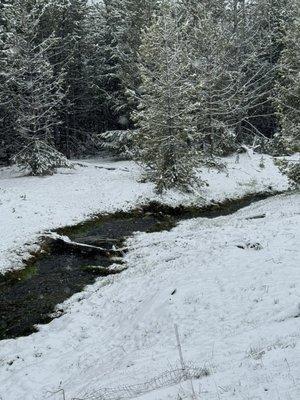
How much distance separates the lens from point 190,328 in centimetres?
1092

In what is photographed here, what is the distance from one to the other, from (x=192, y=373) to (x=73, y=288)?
9310mm

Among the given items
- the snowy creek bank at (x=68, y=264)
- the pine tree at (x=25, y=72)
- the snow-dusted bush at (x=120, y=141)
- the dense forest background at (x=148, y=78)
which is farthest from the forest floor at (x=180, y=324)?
the snow-dusted bush at (x=120, y=141)

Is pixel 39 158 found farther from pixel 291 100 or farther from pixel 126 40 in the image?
pixel 291 100

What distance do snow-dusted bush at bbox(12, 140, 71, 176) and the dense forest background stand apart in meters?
0.14

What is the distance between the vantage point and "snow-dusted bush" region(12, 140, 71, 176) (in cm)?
3114

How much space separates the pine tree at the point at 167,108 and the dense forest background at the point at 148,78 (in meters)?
0.07

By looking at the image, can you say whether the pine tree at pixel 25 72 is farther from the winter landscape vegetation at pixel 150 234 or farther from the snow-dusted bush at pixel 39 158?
the snow-dusted bush at pixel 39 158

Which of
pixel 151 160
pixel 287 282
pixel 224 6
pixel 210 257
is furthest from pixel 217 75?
pixel 287 282

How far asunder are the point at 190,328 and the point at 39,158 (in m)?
22.5

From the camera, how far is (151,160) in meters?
30.3

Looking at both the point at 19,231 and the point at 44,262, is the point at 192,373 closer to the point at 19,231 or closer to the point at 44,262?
the point at 44,262

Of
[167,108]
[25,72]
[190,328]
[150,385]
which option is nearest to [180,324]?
[190,328]

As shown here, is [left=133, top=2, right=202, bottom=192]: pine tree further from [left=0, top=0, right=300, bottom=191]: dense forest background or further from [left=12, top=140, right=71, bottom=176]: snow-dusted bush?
[left=12, top=140, right=71, bottom=176]: snow-dusted bush

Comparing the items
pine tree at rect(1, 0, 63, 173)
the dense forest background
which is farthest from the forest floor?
pine tree at rect(1, 0, 63, 173)
